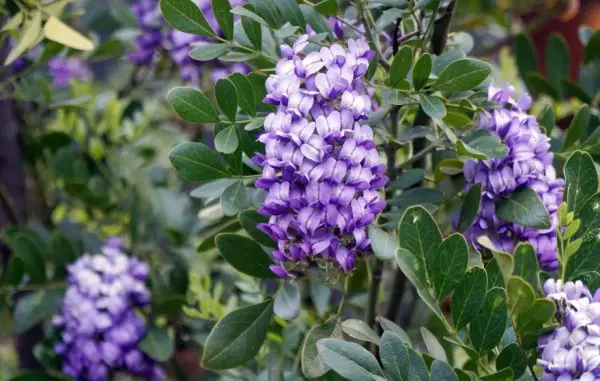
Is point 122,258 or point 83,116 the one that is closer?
point 122,258

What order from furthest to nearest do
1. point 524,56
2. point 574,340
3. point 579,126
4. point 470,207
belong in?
point 524,56, point 579,126, point 470,207, point 574,340

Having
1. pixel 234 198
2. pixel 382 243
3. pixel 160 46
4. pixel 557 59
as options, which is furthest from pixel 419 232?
pixel 160 46

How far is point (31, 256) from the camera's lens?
959mm

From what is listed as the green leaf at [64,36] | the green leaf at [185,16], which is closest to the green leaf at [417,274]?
the green leaf at [185,16]

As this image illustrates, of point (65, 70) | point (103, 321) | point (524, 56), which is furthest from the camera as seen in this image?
point (65, 70)

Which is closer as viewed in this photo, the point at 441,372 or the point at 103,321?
the point at 441,372

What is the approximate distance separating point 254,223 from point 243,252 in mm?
24

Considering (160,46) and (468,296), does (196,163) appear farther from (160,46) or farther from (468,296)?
(160,46)

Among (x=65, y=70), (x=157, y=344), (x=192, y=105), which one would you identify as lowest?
(x=157, y=344)

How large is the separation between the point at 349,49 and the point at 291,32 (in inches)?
1.5

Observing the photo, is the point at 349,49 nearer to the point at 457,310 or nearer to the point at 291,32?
the point at 291,32

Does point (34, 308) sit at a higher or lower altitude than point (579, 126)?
lower

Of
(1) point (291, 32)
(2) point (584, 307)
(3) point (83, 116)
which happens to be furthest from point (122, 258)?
(2) point (584, 307)

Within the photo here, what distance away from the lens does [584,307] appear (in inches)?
21.4
